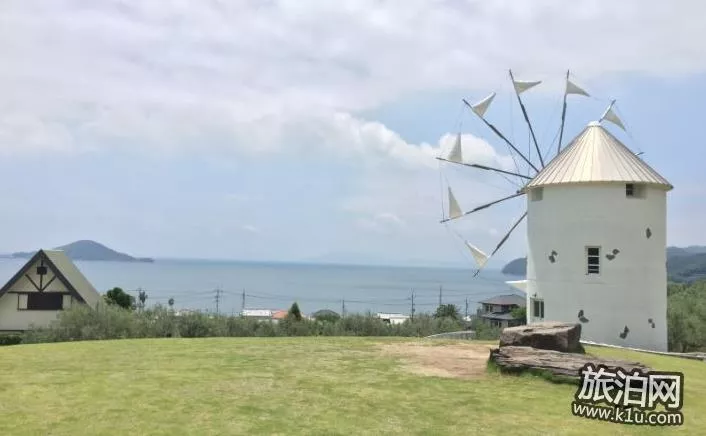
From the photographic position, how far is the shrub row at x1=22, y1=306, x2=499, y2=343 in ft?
79.8

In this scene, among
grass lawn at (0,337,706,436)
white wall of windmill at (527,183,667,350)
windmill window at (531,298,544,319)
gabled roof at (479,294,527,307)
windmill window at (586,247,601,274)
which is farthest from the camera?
gabled roof at (479,294,527,307)

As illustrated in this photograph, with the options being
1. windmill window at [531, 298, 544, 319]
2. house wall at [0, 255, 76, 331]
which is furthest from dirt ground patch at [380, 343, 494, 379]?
house wall at [0, 255, 76, 331]

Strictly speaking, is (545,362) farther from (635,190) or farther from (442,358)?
(635,190)

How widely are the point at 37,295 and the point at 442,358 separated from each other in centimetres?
2722

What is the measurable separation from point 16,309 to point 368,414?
3110cm

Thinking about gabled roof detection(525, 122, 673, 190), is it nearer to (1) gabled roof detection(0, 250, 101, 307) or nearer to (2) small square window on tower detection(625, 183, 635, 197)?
(2) small square window on tower detection(625, 183, 635, 197)

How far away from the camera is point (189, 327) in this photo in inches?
998

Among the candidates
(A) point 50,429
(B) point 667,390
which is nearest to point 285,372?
(A) point 50,429

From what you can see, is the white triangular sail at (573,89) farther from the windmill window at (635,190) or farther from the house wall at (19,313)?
the house wall at (19,313)

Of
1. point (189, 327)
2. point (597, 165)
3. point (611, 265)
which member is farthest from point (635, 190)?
point (189, 327)

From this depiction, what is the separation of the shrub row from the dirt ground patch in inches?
336

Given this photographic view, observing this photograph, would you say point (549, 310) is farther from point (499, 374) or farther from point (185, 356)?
point (185, 356)

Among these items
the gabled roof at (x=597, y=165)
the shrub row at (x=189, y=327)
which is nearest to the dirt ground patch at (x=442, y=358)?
the gabled roof at (x=597, y=165)

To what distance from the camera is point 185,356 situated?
14672 mm
